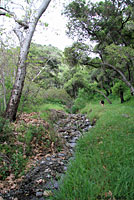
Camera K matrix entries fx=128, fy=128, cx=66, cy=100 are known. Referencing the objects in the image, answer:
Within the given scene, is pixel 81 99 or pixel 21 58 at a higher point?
pixel 21 58

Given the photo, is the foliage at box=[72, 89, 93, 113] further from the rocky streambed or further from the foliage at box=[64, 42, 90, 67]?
the rocky streambed

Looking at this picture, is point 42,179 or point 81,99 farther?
point 81,99

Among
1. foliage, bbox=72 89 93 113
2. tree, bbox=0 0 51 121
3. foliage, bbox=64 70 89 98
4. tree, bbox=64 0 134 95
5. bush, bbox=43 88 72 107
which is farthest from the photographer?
foliage, bbox=64 70 89 98

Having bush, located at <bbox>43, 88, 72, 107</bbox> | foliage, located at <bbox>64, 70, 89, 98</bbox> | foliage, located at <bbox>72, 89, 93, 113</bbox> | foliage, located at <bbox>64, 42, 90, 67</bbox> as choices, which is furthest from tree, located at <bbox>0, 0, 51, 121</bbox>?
foliage, located at <bbox>64, 70, 89, 98</bbox>

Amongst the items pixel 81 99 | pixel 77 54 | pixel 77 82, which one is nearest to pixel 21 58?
pixel 77 54

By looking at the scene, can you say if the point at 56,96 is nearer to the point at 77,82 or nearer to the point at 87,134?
the point at 77,82

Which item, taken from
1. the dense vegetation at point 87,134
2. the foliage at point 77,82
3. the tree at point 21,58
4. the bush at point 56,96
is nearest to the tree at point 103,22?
the dense vegetation at point 87,134

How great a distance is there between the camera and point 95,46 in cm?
1159

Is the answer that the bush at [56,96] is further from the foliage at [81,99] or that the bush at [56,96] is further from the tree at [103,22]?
the tree at [103,22]

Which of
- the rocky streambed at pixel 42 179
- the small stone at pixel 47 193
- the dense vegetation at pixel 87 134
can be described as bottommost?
the rocky streambed at pixel 42 179

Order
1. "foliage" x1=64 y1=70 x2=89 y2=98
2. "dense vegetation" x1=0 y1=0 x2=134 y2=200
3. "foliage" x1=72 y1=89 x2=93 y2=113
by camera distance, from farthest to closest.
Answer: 1. "foliage" x1=64 y1=70 x2=89 y2=98
2. "foliage" x1=72 y1=89 x2=93 y2=113
3. "dense vegetation" x1=0 y1=0 x2=134 y2=200

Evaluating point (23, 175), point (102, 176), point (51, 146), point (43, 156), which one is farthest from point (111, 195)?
point (51, 146)

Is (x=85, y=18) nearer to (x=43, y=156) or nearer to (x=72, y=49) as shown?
(x=72, y=49)

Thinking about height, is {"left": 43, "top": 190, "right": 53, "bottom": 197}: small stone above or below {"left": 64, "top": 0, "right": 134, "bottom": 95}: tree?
below
